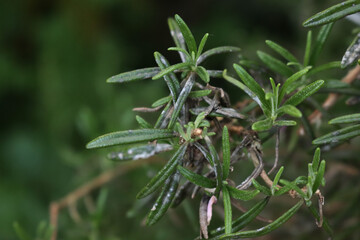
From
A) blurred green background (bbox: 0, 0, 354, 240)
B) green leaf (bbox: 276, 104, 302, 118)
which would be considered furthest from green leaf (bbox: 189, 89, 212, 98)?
blurred green background (bbox: 0, 0, 354, 240)

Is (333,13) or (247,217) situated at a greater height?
(333,13)

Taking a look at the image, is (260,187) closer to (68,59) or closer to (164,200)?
(164,200)

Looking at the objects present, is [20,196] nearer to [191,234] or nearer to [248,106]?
[191,234]

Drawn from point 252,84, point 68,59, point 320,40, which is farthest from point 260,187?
point 68,59

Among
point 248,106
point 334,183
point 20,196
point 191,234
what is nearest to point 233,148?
point 248,106

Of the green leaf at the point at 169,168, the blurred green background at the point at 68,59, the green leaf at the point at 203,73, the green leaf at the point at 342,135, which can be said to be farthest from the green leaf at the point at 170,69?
the blurred green background at the point at 68,59

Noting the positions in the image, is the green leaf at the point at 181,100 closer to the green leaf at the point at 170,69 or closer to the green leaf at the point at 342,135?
the green leaf at the point at 170,69

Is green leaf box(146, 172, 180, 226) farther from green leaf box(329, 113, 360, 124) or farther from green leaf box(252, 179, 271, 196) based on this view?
green leaf box(329, 113, 360, 124)
